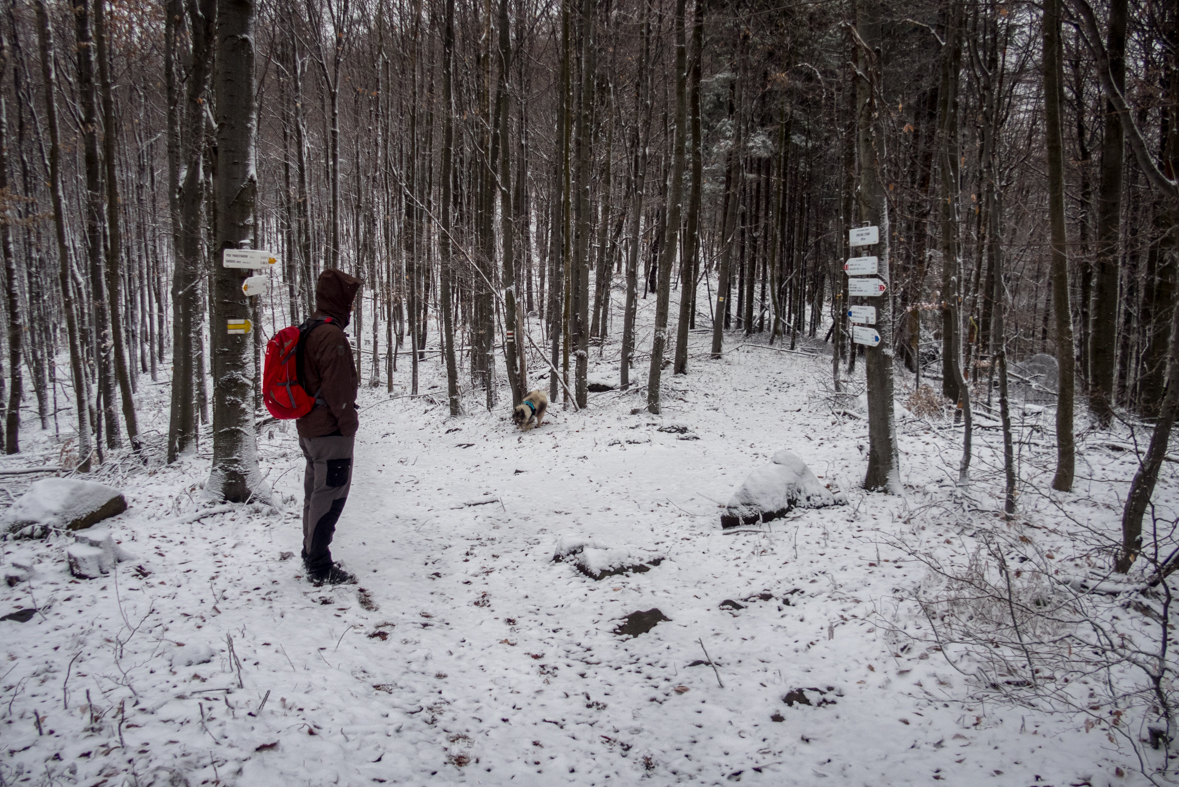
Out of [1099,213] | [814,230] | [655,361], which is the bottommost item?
[655,361]

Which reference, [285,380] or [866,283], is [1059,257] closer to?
[866,283]

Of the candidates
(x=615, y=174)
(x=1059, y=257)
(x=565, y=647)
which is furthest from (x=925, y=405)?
(x=615, y=174)

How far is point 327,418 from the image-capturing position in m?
4.02

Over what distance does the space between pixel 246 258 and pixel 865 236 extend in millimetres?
6090

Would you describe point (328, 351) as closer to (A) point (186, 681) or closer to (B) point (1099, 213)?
(A) point (186, 681)

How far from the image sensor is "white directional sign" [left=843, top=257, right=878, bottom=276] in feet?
18.9

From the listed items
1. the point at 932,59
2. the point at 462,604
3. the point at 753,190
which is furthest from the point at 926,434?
the point at 753,190

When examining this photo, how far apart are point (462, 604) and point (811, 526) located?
3328 mm

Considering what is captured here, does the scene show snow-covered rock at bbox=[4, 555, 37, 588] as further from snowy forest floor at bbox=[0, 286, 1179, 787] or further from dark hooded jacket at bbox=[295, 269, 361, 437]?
dark hooded jacket at bbox=[295, 269, 361, 437]

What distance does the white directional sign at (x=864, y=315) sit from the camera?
18.9 ft

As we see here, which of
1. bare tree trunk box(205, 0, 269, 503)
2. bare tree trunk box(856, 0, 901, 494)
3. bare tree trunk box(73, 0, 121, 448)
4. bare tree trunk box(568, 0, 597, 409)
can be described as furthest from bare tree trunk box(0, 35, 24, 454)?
bare tree trunk box(856, 0, 901, 494)

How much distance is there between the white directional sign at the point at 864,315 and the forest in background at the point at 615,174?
31cm

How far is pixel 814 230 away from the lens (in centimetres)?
2123

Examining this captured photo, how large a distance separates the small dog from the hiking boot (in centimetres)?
671
